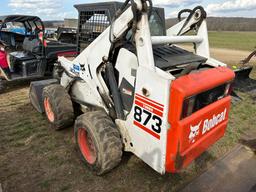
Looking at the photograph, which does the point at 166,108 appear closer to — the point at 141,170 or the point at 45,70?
the point at 141,170

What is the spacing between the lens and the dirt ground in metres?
2.90

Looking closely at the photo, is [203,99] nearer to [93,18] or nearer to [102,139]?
[102,139]

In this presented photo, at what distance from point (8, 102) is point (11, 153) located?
8.28 feet

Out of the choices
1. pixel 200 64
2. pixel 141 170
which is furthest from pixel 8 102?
pixel 200 64

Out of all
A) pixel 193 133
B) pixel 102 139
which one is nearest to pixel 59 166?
pixel 102 139

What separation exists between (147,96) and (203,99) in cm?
67

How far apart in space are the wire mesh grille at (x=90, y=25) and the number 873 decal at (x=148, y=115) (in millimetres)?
1473

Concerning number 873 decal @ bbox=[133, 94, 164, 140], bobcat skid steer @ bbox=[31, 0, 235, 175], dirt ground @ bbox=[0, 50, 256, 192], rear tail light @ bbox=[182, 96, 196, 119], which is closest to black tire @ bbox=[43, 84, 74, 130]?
dirt ground @ bbox=[0, 50, 256, 192]

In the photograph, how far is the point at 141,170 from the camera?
3.20 m

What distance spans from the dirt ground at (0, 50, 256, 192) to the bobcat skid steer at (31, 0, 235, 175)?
254mm

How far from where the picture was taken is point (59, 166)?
3.24m

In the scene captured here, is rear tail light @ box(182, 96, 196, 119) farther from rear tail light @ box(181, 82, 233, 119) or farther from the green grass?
the green grass

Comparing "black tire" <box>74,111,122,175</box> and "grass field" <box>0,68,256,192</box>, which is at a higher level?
"black tire" <box>74,111,122,175</box>

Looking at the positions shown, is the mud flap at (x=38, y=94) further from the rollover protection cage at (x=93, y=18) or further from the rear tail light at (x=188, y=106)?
the rear tail light at (x=188, y=106)
